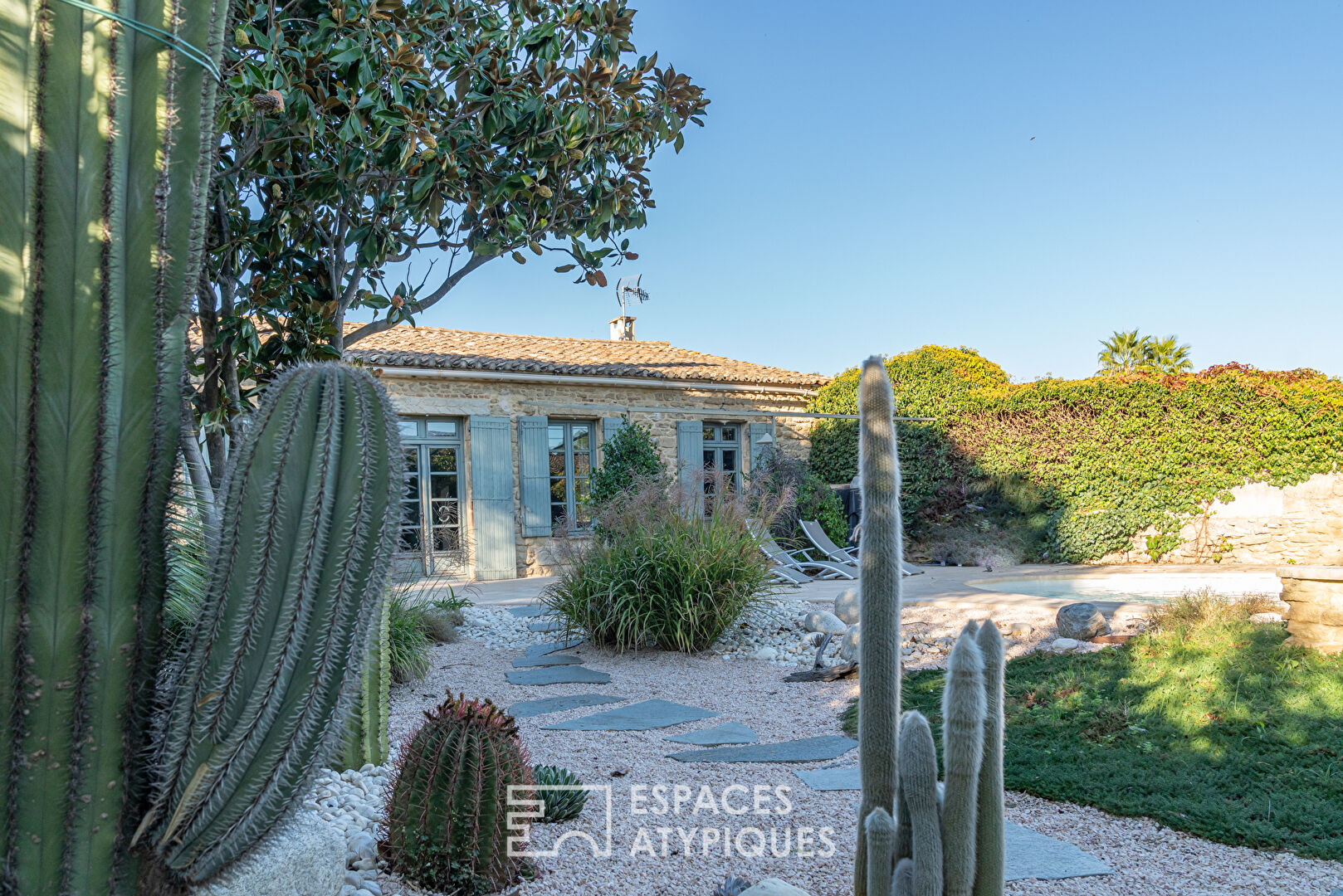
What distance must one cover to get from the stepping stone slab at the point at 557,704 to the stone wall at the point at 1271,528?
30.2ft

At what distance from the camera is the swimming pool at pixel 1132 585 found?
7.48 metres

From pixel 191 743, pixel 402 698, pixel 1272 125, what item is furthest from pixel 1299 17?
pixel 191 743

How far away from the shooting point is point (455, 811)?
204 cm

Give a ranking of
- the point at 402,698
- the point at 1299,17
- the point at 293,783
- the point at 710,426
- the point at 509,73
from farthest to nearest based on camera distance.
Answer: the point at 710,426 < the point at 1299,17 < the point at 402,698 < the point at 509,73 < the point at 293,783

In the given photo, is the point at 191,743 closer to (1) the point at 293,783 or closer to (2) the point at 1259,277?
(1) the point at 293,783

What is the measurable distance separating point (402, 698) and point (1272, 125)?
1076 cm

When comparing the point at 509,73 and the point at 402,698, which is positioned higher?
the point at 509,73

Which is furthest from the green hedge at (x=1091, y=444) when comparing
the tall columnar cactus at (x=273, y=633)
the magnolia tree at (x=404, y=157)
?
the tall columnar cactus at (x=273, y=633)

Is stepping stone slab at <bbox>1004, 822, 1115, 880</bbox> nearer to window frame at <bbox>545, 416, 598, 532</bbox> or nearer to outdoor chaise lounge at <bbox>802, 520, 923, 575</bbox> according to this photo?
outdoor chaise lounge at <bbox>802, 520, 923, 575</bbox>

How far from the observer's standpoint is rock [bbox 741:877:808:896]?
1974 millimetres

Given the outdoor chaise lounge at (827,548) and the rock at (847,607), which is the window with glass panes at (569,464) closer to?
the outdoor chaise lounge at (827,548)

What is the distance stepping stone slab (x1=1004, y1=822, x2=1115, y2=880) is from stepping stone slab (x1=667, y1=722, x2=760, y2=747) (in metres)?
1.32

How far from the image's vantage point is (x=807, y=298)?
11297mm

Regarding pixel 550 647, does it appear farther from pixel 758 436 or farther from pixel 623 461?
pixel 758 436
